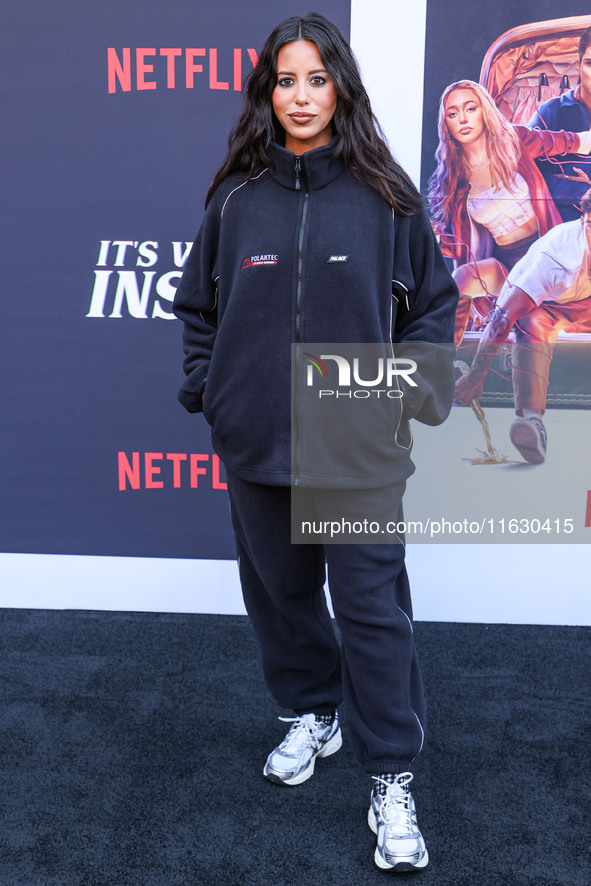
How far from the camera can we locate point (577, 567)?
238 cm

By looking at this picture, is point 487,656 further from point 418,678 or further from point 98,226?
point 98,226

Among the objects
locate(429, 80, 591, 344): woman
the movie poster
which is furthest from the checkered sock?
locate(429, 80, 591, 344): woman

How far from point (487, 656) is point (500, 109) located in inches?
62.3

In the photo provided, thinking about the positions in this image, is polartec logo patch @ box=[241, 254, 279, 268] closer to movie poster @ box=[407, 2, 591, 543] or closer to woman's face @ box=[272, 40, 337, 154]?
woman's face @ box=[272, 40, 337, 154]

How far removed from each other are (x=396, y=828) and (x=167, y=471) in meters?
1.34

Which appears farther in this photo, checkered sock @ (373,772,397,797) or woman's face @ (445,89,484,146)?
woman's face @ (445,89,484,146)

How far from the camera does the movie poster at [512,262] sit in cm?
215

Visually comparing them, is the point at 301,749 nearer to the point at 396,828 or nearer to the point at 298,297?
the point at 396,828

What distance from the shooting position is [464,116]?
86.0 inches

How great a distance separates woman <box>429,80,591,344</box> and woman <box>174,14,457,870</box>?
2.94ft

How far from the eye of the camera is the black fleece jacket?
4.35ft

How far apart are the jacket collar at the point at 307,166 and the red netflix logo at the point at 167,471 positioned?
115 centimetres

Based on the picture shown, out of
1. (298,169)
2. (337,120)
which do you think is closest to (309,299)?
(298,169)

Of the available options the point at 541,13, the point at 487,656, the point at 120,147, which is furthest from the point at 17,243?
the point at 487,656
